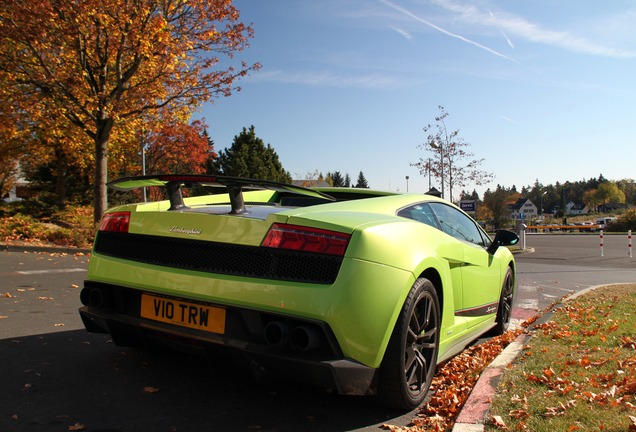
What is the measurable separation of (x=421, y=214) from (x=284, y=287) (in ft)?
4.92

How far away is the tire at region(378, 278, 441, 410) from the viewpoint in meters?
2.46

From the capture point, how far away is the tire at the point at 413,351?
246cm

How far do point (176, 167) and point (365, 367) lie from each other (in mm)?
47111

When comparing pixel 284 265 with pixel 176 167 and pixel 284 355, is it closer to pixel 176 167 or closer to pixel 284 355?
pixel 284 355

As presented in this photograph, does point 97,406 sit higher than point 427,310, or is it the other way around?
point 427,310

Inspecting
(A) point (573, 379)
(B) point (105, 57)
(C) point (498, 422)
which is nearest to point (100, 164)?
(B) point (105, 57)

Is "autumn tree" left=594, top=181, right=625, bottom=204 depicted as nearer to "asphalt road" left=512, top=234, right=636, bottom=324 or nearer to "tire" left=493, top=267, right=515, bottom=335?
"asphalt road" left=512, top=234, right=636, bottom=324

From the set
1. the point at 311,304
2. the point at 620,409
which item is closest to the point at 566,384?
the point at 620,409

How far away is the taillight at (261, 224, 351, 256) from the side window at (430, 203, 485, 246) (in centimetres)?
151

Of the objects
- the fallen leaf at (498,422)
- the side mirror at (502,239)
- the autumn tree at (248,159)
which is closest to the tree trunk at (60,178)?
the side mirror at (502,239)

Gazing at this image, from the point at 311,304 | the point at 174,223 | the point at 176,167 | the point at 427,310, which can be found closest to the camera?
the point at 311,304

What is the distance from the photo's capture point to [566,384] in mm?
2959

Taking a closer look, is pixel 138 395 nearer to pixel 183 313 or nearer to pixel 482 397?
pixel 183 313

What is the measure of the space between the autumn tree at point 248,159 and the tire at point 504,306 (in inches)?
1877
